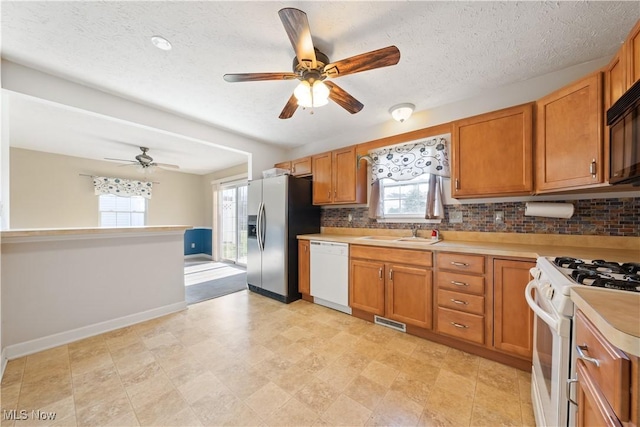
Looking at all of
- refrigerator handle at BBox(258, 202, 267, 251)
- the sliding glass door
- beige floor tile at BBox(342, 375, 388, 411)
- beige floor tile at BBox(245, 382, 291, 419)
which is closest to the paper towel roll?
beige floor tile at BBox(342, 375, 388, 411)

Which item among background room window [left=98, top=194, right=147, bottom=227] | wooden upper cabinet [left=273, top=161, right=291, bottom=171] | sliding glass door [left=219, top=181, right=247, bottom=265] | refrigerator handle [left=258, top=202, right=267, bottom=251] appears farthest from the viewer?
sliding glass door [left=219, top=181, right=247, bottom=265]

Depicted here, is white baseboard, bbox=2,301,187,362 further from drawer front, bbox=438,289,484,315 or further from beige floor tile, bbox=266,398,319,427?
drawer front, bbox=438,289,484,315

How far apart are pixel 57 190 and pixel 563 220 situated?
7664 mm

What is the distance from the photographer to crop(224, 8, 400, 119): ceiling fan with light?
4.19 ft

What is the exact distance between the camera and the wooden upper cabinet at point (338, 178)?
3014mm

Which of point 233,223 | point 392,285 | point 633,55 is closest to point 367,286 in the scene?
point 392,285

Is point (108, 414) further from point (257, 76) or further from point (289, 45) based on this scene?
point (289, 45)

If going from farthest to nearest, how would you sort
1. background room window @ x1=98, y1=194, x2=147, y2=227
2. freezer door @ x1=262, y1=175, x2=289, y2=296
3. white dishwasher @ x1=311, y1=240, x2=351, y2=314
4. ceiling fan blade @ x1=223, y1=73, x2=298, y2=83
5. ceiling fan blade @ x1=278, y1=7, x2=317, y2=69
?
background room window @ x1=98, y1=194, x2=147, y2=227, freezer door @ x1=262, y1=175, x2=289, y2=296, white dishwasher @ x1=311, y1=240, x2=351, y2=314, ceiling fan blade @ x1=223, y1=73, x2=298, y2=83, ceiling fan blade @ x1=278, y1=7, x2=317, y2=69

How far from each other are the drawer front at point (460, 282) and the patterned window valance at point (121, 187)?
21.1 ft

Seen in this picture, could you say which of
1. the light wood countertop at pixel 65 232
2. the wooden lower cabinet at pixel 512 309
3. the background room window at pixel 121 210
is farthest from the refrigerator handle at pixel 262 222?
the background room window at pixel 121 210

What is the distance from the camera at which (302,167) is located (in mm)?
3596

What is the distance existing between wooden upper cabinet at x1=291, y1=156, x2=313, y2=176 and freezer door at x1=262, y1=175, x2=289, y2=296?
0.50 metres

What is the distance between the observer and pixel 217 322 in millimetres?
2516

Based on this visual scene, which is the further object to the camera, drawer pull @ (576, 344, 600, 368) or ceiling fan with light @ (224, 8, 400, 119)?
ceiling fan with light @ (224, 8, 400, 119)
